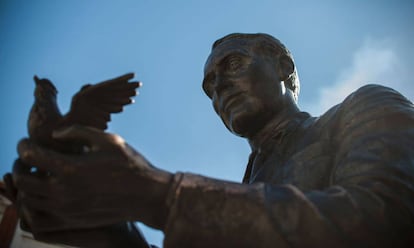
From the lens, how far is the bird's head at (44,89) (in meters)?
1.74

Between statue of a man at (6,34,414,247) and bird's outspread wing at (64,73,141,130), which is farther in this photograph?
bird's outspread wing at (64,73,141,130)

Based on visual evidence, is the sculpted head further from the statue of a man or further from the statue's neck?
the statue of a man

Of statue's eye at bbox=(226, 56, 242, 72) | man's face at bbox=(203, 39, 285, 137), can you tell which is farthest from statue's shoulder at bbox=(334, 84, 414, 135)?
statue's eye at bbox=(226, 56, 242, 72)

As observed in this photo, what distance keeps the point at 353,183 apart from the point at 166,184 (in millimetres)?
775

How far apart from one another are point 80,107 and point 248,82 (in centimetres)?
149

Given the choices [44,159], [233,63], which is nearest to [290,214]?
[44,159]

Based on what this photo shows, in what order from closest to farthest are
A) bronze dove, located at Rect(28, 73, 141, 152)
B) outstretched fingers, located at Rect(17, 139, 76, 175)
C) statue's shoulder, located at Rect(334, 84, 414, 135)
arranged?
1. outstretched fingers, located at Rect(17, 139, 76, 175)
2. bronze dove, located at Rect(28, 73, 141, 152)
3. statue's shoulder, located at Rect(334, 84, 414, 135)

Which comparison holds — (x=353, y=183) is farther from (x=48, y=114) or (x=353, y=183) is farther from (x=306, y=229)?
(x=48, y=114)

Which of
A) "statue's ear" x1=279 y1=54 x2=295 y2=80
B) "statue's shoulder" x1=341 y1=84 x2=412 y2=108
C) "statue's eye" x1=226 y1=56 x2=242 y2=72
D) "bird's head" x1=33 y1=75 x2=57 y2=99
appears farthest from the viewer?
"statue's ear" x1=279 y1=54 x2=295 y2=80

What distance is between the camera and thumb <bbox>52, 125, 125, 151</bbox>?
56.4 inches

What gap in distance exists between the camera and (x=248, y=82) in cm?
291

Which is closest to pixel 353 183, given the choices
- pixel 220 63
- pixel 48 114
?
pixel 48 114

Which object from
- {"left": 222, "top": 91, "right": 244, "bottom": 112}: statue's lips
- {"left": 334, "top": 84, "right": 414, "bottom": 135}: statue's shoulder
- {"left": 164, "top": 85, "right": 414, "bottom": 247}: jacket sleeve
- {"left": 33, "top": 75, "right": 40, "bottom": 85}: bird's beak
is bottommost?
{"left": 164, "top": 85, "right": 414, "bottom": 247}: jacket sleeve

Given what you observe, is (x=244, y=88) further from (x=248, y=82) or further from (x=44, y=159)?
(x=44, y=159)
